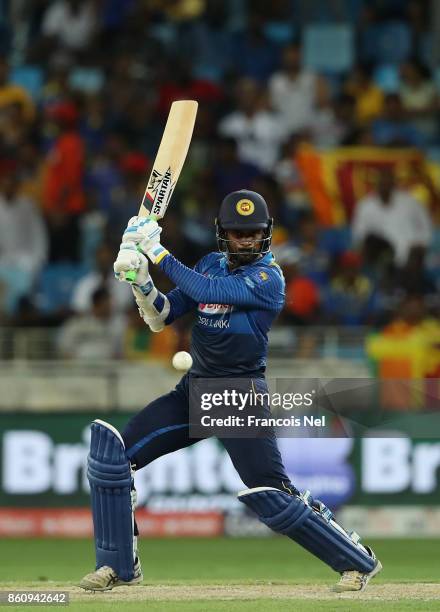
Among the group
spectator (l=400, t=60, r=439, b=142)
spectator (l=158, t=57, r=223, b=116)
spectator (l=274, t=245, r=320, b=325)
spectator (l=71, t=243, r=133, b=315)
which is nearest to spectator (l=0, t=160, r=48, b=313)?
spectator (l=71, t=243, r=133, b=315)

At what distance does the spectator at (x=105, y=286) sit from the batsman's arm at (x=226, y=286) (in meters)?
5.20

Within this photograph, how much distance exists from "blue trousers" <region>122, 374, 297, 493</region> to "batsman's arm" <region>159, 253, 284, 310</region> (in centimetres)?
47

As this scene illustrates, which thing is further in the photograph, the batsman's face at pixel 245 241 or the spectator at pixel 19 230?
the spectator at pixel 19 230

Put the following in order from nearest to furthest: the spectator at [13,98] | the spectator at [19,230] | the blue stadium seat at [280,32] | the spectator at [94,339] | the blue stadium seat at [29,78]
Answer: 1. the spectator at [94,339]
2. the spectator at [19,230]
3. the spectator at [13,98]
4. the blue stadium seat at [29,78]
5. the blue stadium seat at [280,32]

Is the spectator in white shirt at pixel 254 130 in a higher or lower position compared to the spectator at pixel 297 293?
higher

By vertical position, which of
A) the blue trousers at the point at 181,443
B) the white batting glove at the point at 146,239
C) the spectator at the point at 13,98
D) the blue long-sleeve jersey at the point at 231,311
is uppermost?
the spectator at the point at 13,98

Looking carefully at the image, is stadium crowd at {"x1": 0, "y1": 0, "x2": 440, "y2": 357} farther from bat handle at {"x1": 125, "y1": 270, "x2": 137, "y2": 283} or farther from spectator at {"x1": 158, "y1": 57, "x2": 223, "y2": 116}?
bat handle at {"x1": 125, "y1": 270, "x2": 137, "y2": 283}

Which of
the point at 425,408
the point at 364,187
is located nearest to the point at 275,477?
the point at 425,408

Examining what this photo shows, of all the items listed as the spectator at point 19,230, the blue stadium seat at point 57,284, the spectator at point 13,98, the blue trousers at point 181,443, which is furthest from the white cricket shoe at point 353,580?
the spectator at point 13,98

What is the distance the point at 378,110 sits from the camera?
46.0 feet

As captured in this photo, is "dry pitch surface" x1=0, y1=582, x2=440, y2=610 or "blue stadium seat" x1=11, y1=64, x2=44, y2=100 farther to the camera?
"blue stadium seat" x1=11, y1=64, x2=44, y2=100

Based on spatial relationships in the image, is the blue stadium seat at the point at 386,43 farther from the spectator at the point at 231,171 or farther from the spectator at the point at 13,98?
the spectator at the point at 13,98

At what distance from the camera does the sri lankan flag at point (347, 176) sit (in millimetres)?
12820

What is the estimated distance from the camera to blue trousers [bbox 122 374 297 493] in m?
6.43
